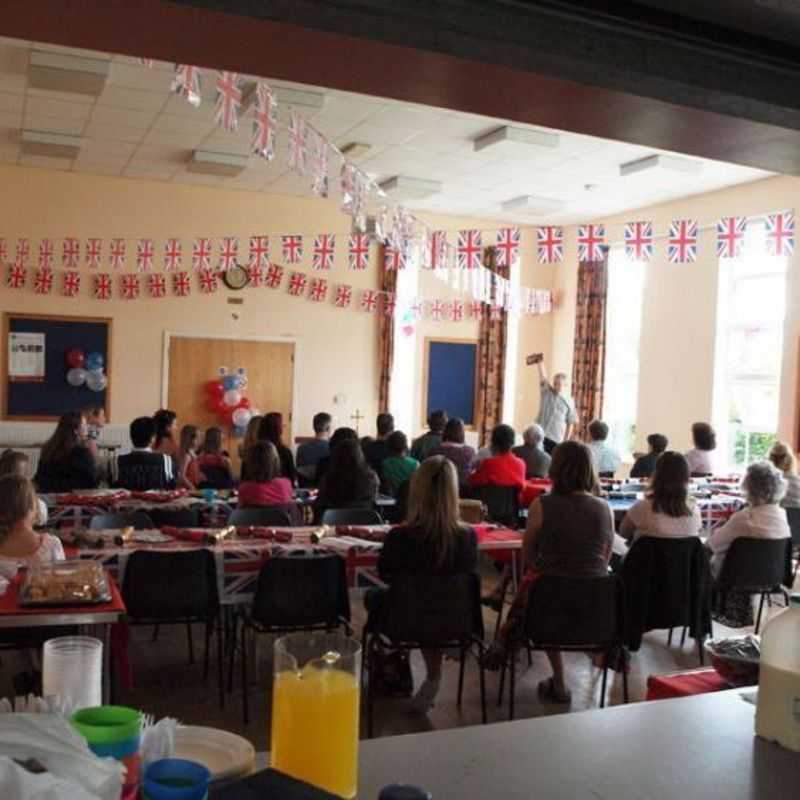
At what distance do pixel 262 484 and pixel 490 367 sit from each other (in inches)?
290

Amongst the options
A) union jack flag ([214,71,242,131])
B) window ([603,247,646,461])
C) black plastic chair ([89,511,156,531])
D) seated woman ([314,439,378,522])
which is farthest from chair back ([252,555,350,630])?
window ([603,247,646,461])

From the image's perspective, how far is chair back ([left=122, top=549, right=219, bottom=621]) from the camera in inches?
165

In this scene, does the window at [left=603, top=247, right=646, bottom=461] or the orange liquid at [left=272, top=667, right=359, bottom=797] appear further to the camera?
the window at [left=603, top=247, right=646, bottom=461]

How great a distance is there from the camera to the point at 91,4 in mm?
1948

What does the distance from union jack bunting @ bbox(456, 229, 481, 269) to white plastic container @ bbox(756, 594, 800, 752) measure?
8.66 meters

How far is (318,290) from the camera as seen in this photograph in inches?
464

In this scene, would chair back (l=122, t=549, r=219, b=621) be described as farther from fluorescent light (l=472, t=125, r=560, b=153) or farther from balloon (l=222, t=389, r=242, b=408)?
balloon (l=222, t=389, r=242, b=408)

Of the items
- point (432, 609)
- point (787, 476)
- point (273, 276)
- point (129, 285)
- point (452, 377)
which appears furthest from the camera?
point (452, 377)

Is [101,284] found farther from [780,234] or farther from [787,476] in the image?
[787,476]

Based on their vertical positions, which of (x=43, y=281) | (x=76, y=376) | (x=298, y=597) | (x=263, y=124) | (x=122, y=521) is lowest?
(x=298, y=597)

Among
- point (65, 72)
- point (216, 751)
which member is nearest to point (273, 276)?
point (65, 72)

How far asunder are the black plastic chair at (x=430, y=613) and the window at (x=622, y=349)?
8.33m

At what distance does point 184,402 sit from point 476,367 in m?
4.05

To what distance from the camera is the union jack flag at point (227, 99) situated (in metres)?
5.24
